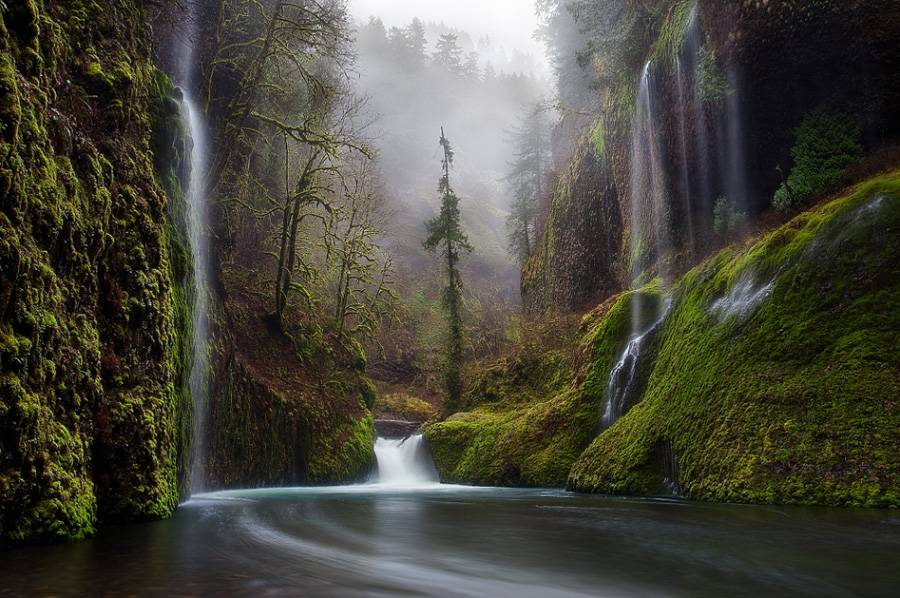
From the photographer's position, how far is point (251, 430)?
14.0 metres

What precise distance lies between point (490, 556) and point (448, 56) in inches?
3341

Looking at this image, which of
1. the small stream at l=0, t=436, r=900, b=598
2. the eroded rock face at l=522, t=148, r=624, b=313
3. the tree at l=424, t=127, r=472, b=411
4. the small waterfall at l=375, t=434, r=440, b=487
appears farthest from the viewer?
the eroded rock face at l=522, t=148, r=624, b=313

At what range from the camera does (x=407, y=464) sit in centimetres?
1942

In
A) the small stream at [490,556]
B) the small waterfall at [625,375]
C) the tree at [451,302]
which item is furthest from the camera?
the tree at [451,302]

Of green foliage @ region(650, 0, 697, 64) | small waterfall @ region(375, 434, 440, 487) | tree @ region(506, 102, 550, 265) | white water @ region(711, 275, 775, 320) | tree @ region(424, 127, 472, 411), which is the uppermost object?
tree @ region(506, 102, 550, 265)

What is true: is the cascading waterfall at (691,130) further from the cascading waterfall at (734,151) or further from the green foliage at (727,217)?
the green foliage at (727,217)

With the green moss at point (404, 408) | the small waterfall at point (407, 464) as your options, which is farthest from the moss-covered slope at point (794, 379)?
the green moss at point (404, 408)

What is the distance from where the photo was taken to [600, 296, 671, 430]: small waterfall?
12250 mm

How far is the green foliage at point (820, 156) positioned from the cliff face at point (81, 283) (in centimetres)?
1146

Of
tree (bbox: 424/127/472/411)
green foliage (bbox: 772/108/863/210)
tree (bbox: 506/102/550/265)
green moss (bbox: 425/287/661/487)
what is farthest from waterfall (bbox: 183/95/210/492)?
tree (bbox: 506/102/550/265)

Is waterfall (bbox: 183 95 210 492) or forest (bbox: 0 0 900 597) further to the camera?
waterfall (bbox: 183 95 210 492)

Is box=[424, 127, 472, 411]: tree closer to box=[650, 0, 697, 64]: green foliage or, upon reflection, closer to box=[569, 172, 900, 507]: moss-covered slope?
box=[650, 0, 697, 64]: green foliage

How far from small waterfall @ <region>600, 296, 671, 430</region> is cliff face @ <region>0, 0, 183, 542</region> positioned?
8.32 metres

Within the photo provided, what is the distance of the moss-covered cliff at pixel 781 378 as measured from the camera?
6.99m
